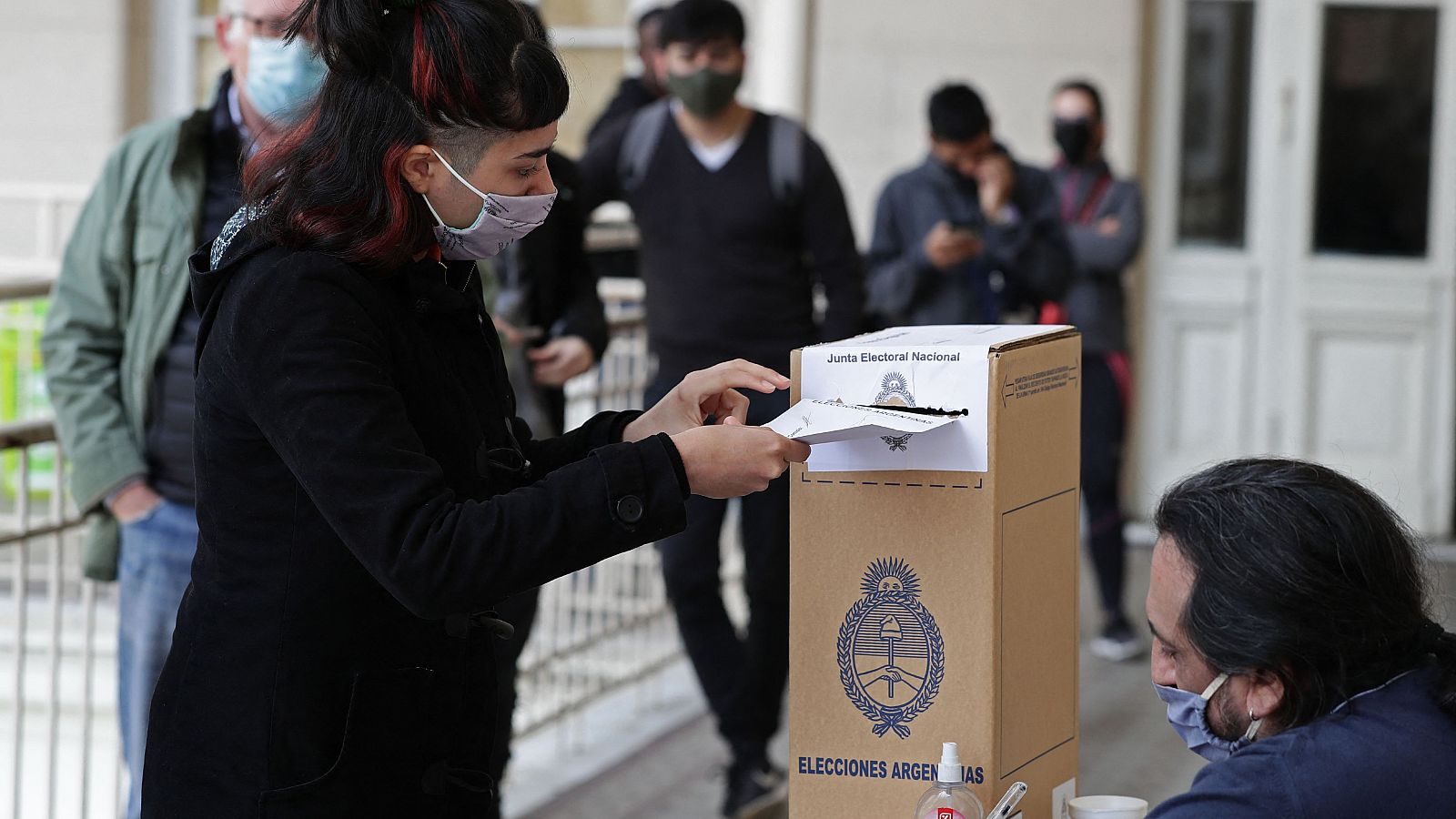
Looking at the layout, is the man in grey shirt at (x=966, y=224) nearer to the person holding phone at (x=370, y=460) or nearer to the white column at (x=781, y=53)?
the white column at (x=781, y=53)

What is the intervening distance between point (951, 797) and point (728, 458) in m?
0.47

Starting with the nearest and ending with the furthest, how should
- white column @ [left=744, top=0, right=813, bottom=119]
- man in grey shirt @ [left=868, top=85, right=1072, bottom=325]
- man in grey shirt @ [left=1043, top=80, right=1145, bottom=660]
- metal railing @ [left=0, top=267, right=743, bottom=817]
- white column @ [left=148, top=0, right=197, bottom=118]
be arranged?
1. metal railing @ [left=0, top=267, right=743, bottom=817]
2. man in grey shirt @ [left=868, top=85, right=1072, bottom=325]
3. man in grey shirt @ [left=1043, top=80, right=1145, bottom=660]
4. white column @ [left=744, top=0, right=813, bottom=119]
5. white column @ [left=148, top=0, right=197, bottom=118]

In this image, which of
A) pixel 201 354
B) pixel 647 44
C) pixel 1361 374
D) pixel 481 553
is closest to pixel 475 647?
pixel 481 553

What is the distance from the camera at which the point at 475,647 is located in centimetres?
196

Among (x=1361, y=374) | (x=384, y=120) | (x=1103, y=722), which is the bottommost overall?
(x=1103, y=722)

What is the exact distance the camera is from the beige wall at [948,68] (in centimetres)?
747

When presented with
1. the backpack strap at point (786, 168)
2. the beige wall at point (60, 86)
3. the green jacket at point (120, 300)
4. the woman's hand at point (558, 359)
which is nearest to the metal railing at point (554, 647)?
the backpack strap at point (786, 168)

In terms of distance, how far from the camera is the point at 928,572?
6.35 ft

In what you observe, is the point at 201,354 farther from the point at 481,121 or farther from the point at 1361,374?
the point at 1361,374

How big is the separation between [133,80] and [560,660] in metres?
4.51

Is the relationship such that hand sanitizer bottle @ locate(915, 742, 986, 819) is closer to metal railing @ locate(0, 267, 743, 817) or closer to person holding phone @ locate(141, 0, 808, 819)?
person holding phone @ locate(141, 0, 808, 819)

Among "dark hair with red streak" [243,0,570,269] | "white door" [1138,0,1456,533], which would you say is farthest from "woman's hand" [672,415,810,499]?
"white door" [1138,0,1456,533]

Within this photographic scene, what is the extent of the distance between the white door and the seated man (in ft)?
19.9

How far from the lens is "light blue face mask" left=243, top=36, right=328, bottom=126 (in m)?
3.00
